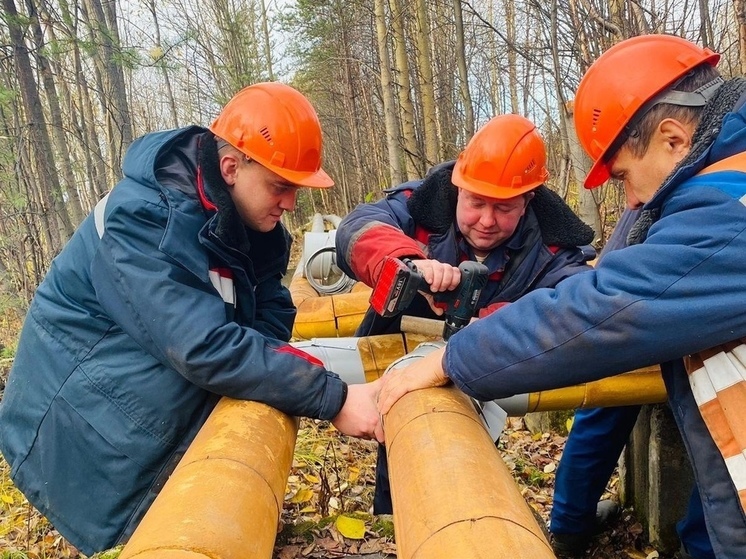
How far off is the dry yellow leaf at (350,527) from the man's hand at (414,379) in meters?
0.98

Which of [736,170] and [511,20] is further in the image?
[511,20]

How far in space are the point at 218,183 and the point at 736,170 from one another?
178 cm

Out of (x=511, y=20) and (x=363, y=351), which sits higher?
(x=511, y=20)

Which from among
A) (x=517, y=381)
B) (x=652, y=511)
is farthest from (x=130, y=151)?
(x=652, y=511)

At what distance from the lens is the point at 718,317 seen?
4.84 feet

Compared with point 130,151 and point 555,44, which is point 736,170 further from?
point 555,44

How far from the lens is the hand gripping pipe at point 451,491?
3.90 ft

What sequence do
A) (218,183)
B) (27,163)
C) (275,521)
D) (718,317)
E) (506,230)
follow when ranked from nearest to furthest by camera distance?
(718,317), (275,521), (218,183), (506,230), (27,163)

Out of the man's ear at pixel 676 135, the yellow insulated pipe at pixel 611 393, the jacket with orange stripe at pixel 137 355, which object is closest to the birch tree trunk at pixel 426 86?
the yellow insulated pipe at pixel 611 393

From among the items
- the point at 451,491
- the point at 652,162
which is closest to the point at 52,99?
the point at 652,162

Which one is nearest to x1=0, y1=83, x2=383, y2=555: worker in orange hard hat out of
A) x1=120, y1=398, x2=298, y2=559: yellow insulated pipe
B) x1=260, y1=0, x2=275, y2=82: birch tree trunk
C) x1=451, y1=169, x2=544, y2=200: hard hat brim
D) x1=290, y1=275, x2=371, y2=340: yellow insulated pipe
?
x1=120, y1=398, x2=298, y2=559: yellow insulated pipe

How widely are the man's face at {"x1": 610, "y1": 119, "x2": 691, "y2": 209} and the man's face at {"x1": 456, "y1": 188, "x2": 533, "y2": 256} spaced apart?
993 mm

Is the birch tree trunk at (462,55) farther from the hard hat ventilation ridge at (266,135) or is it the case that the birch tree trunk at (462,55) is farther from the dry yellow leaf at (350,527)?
the dry yellow leaf at (350,527)

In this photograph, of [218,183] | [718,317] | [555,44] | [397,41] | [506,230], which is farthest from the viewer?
[397,41]
